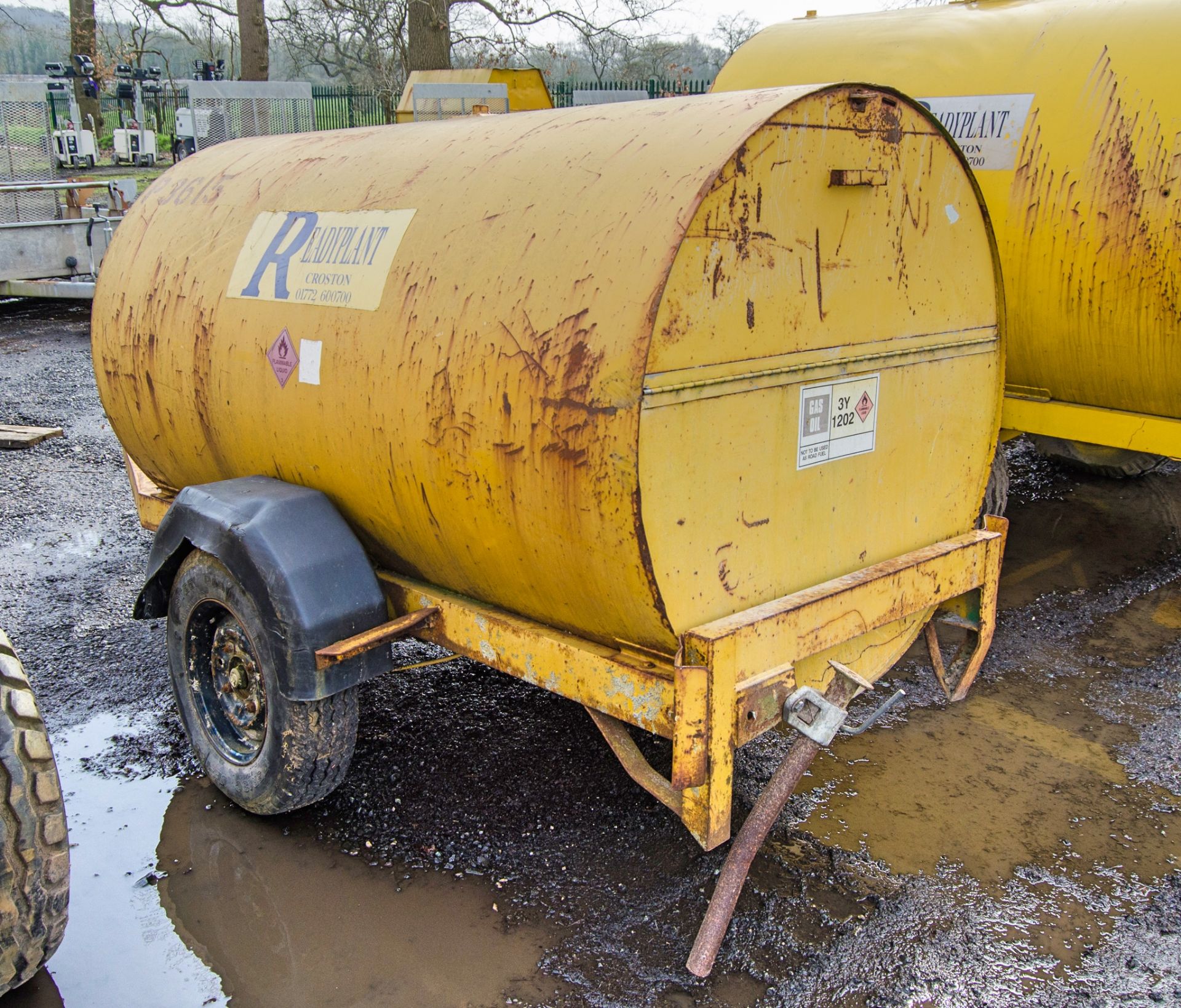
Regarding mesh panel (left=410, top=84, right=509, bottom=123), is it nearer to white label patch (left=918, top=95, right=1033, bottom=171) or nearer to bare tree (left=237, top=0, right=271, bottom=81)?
white label patch (left=918, top=95, right=1033, bottom=171)

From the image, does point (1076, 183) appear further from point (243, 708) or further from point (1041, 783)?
point (243, 708)

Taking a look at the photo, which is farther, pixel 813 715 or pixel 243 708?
pixel 243 708

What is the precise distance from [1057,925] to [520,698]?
2.19 meters

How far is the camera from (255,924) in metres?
3.13

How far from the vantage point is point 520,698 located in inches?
175

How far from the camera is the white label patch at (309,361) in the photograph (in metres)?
3.36

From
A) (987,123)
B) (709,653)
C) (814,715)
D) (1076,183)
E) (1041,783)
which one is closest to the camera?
(709,653)

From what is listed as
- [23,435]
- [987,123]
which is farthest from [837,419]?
[23,435]

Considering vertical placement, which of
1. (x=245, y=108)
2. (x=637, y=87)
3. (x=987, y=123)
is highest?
(x=637, y=87)

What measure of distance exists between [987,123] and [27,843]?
5.00m

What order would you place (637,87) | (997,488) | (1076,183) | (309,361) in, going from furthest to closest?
Result: (637,87)
(997,488)
(1076,183)
(309,361)

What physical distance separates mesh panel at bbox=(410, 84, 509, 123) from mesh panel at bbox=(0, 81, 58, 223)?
1072 centimetres

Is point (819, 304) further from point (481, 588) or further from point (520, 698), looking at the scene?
point (520, 698)

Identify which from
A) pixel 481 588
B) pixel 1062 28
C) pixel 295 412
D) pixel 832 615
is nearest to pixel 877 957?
pixel 832 615
